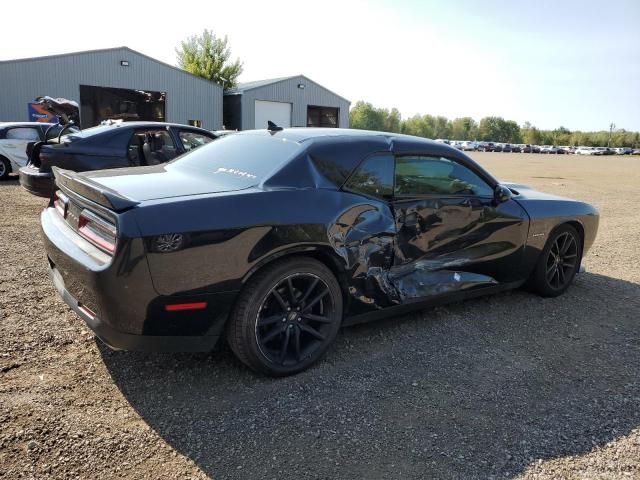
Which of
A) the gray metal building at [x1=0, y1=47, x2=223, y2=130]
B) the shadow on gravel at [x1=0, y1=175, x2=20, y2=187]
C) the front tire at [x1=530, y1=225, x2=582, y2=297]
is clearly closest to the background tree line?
the gray metal building at [x1=0, y1=47, x2=223, y2=130]

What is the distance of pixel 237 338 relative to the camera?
9.41 feet

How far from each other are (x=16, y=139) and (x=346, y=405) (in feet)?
37.8

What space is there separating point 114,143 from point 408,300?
5611 millimetres

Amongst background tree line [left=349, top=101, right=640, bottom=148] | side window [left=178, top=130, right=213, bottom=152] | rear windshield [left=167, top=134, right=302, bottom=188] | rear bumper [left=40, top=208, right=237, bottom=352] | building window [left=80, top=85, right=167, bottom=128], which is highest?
background tree line [left=349, top=101, right=640, bottom=148]

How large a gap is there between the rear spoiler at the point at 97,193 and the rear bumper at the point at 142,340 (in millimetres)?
607

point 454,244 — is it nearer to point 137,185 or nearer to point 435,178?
point 435,178

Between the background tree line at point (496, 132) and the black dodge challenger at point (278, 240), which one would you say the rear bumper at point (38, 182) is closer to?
the black dodge challenger at point (278, 240)

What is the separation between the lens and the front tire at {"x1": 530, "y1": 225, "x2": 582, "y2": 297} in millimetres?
4633

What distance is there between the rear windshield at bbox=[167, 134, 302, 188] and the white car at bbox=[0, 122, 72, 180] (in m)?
9.08

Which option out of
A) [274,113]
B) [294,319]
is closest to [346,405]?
[294,319]

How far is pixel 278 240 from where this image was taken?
287 centimetres

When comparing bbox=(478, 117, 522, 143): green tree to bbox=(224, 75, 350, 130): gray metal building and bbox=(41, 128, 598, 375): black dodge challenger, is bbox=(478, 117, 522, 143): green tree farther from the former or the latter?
bbox=(41, 128, 598, 375): black dodge challenger

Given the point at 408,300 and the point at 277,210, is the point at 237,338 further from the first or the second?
the point at 408,300

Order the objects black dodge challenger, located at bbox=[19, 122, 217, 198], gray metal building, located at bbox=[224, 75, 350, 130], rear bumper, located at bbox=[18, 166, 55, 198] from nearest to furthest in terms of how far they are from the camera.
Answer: rear bumper, located at bbox=[18, 166, 55, 198] < black dodge challenger, located at bbox=[19, 122, 217, 198] < gray metal building, located at bbox=[224, 75, 350, 130]
